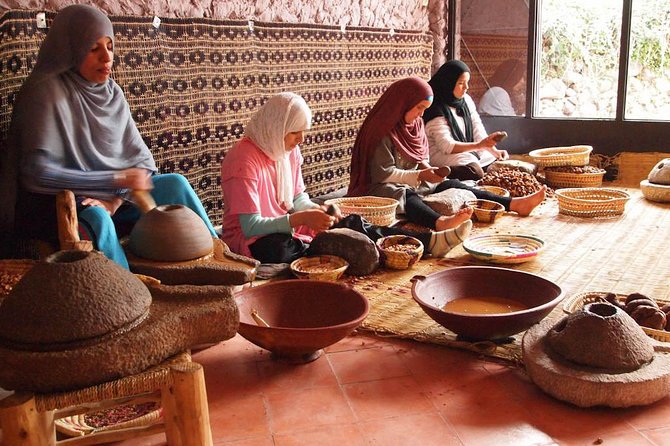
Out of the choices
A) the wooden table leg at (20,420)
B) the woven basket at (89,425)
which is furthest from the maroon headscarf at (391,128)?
the wooden table leg at (20,420)

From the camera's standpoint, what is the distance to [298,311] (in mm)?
2729

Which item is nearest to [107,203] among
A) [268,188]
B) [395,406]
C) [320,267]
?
[268,188]

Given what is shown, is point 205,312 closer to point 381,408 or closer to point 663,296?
point 381,408

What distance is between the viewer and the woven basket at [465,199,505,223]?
4590 mm

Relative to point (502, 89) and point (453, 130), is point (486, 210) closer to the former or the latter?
point (453, 130)

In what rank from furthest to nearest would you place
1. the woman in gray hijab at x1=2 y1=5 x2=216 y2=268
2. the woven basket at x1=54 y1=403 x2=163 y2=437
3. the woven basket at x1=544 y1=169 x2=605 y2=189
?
1. the woven basket at x1=544 y1=169 x2=605 y2=189
2. the woman in gray hijab at x1=2 y1=5 x2=216 y2=268
3. the woven basket at x1=54 y1=403 x2=163 y2=437

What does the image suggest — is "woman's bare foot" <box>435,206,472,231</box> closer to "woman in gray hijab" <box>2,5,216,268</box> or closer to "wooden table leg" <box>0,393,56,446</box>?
"woman in gray hijab" <box>2,5,216,268</box>

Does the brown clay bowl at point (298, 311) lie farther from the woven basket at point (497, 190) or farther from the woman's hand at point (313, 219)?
the woven basket at point (497, 190)

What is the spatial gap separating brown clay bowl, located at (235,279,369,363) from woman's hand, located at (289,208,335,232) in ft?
2.38

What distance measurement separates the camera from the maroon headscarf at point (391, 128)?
4.59m

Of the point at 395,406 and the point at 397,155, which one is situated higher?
the point at 397,155

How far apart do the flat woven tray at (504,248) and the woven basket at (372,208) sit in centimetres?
58

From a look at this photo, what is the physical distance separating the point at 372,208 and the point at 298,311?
1539 mm

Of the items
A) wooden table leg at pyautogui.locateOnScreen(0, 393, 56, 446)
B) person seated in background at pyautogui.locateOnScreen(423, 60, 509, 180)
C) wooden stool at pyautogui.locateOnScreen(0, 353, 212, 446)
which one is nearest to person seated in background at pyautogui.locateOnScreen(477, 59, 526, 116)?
person seated in background at pyautogui.locateOnScreen(423, 60, 509, 180)
